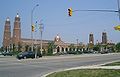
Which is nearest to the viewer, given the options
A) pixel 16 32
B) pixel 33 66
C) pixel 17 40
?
pixel 33 66

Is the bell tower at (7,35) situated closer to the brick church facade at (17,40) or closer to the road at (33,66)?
the brick church facade at (17,40)

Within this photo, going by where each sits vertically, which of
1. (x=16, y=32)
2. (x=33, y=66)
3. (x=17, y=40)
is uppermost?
(x=16, y=32)

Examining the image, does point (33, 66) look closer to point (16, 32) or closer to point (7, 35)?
point (16, 32)

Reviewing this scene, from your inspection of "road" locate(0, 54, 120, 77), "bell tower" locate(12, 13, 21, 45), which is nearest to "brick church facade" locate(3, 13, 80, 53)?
"bell tower" locate(12, 13, 21, 45)

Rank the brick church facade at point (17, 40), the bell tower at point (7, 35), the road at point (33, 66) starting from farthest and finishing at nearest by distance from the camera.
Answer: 1. the bell tower at point (7, 35)
2. the brick church facade at point (17, 40)
3. the road at point (33, 66)

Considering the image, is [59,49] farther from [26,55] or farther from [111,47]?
[26,55]

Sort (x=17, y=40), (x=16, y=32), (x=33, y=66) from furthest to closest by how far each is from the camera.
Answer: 1. (x=16, y=32)
2. (x=17, y=40)
3. (x=33, y=66)

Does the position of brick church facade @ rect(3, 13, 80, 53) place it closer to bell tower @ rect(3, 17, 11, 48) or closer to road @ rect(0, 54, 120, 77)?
bell tower @ rect(3, 17, 11, 48)

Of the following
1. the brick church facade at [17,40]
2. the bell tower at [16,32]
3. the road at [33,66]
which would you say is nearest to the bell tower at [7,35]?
the brick church facade at [17,40]

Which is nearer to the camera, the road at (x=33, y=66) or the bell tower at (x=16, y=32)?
the road at (x=33, y=66)

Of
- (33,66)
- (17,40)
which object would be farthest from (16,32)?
(33,66)

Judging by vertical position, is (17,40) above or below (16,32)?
below

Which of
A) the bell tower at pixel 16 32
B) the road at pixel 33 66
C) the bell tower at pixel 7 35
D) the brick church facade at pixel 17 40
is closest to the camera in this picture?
the road at pixel 33 66

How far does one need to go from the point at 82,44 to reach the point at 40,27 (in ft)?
352
